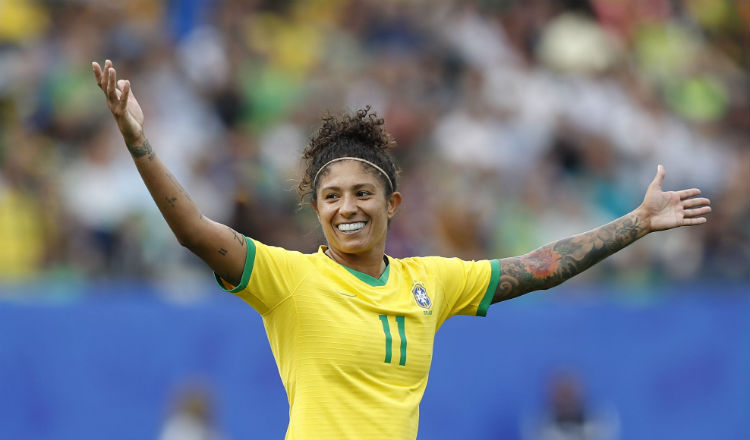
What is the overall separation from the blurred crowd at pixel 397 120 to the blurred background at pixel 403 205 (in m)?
0.02

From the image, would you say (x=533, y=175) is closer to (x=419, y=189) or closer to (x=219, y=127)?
(x=419, y=189)

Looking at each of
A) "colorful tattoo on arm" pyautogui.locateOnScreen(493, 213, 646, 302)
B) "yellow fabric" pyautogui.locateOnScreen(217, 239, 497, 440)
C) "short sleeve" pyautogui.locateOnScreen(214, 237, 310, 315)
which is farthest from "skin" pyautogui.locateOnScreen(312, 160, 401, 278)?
"colorful tattoo on arm" pyautogui.locateOnScreen(493, 213, 646, 302)

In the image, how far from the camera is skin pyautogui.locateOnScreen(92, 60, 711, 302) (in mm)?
3898

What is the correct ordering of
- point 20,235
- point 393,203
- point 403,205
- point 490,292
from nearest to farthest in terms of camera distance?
point 393,203 < point 490,292 < point 20,235 < point 403,205

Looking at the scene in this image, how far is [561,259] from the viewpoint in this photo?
5.00 metres

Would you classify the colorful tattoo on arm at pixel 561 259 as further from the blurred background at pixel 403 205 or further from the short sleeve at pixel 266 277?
the blurred background at pixel 403 205

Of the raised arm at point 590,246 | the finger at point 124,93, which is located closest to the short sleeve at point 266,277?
the finger at point 124,93

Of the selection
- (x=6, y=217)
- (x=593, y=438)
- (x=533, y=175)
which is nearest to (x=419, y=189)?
(x=533, y=175)

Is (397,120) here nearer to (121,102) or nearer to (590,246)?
(590,246)

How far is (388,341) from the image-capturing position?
14.2 ft

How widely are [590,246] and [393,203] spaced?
3.10 ft

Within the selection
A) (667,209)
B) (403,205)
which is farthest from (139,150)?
(403,205)

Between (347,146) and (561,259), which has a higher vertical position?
(347,146)

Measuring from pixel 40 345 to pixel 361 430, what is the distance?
15.5ft
